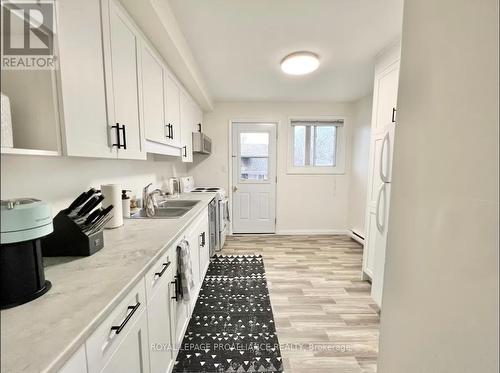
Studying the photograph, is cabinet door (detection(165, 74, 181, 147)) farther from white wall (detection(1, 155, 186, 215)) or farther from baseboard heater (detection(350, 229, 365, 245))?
baseboard heater (detection(350, 229, 365, 245))

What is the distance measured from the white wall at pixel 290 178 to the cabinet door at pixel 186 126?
96cm

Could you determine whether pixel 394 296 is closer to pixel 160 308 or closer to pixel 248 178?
pixel 160 308

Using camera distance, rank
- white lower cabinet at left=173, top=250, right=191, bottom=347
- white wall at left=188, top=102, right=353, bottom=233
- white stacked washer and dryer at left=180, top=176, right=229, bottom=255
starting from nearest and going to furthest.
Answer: white lower cabinet at left=173, top=250, right=191, bottom=347
white stacked washer and dryer at left=180, top=176, right=229, bottom=255
white wall at left=188, top=102, right=353, bottom=233

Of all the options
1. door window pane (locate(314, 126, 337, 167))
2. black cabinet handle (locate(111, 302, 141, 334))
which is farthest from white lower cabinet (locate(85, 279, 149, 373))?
door window pane (locate(314, 126, 337, 167))

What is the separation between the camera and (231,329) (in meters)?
1.88

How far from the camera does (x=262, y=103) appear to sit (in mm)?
4168

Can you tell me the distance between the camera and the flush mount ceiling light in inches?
94.3

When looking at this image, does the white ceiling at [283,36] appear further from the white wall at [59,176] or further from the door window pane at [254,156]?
the white wall at [59,176]

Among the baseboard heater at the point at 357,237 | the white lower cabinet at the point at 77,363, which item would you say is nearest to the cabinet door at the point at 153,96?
the white lower cabinet at the point at 77,363

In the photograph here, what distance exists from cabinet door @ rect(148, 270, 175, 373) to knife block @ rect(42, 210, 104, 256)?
382 mm

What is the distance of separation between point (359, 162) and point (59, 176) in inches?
156

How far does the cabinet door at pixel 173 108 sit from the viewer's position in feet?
7.30

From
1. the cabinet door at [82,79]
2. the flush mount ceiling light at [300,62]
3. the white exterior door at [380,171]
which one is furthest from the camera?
the flush mount ceiling light at [300,62]

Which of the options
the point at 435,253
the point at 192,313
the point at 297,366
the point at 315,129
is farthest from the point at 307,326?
the point at 315,129
